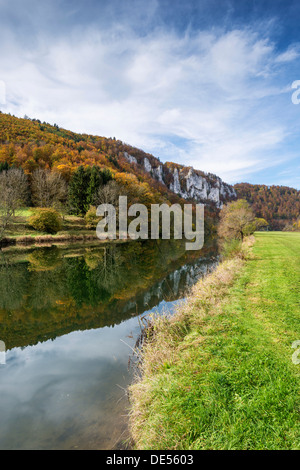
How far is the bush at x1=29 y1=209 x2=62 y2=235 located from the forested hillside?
112957 millimetres

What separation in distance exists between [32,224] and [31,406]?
3556cm

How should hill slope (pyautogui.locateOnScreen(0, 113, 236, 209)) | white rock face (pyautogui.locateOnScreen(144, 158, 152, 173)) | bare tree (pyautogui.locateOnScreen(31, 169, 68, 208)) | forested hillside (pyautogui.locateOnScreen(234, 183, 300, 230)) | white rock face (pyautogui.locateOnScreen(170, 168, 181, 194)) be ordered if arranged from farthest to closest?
white rock face (pyautogui.locateOnScreen(170, 168, 181, 194)) → white rock face (pyautogui.locateOnScreen(144, 158, 152, 173)) → forested hillside (pyautogui.locateOnScreen(234, 183, 300, 230)) → hill slope (pyautogui.locateOnScreen(0, 113, 236, 209)) → bare tree (pyautogui.locateOnScreen(31, 169, 68, 208))

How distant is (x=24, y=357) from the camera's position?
22.1 ft

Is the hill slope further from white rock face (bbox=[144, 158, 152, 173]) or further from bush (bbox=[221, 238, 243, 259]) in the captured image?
bush (bbox=[221, 238, 243, 259])

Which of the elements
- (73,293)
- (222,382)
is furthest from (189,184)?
(222,382)

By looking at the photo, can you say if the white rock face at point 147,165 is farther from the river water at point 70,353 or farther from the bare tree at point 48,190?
the river water at point 70,353

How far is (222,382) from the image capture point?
3891mm

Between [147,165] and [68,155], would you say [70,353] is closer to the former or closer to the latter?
[68,155]

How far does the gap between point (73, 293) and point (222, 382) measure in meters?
10.2

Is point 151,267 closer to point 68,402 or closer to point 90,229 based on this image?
point 68,402

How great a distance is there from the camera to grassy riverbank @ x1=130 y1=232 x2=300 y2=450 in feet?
9.96

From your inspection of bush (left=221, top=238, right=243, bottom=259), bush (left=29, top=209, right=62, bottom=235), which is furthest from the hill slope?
bush (left=221, top=238, right=243, bottom=259)

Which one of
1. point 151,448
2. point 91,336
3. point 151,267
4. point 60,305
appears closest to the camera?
point 151,448
